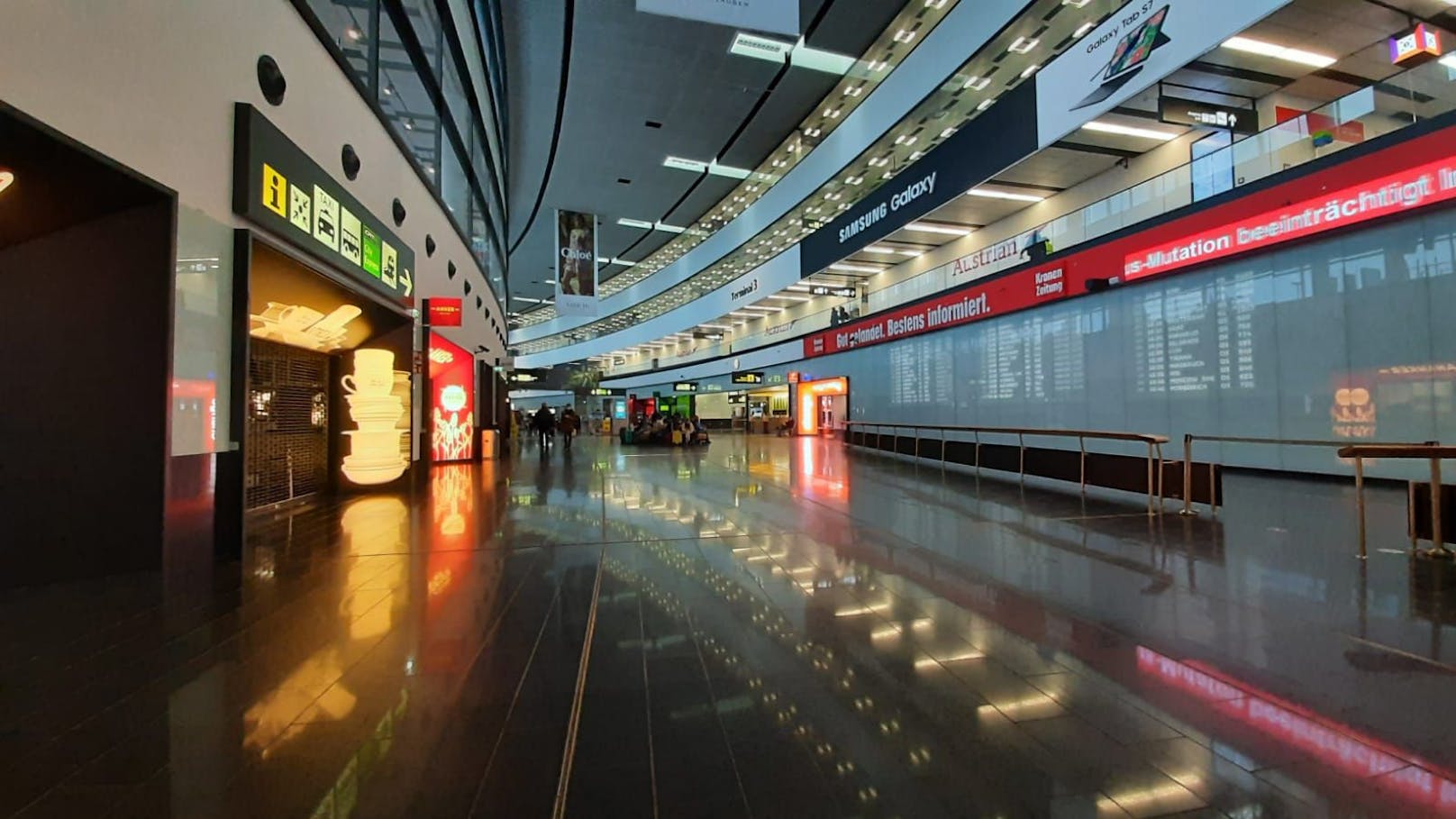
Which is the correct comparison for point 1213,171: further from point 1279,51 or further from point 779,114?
point 779,114

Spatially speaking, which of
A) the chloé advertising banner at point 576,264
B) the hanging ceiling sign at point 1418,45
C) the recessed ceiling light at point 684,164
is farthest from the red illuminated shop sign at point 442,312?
the hanging ceiling sign at point 1418,45

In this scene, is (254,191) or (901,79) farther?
(901,79)

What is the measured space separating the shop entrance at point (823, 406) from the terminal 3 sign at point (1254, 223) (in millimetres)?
9061

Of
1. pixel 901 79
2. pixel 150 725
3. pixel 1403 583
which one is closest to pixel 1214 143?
pixel 901 79

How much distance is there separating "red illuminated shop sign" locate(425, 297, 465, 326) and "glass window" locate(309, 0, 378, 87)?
3.53 m

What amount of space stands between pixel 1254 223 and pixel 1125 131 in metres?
4.29

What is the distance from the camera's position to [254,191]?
4.59 m

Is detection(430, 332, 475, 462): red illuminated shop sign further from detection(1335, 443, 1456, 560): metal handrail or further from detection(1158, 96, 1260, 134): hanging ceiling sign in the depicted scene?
detection(1158, 96, 1260, 134): hanging ceiling sign

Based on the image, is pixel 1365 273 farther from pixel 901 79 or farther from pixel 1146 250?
pixel 901 79

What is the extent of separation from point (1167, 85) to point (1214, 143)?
1.41m

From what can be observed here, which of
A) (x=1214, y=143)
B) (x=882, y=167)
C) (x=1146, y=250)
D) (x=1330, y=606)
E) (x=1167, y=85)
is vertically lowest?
(x=1330, y=606)

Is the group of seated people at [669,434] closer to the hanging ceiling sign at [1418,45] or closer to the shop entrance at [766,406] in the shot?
the shop entrance at [766,406]

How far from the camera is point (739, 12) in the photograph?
596cm

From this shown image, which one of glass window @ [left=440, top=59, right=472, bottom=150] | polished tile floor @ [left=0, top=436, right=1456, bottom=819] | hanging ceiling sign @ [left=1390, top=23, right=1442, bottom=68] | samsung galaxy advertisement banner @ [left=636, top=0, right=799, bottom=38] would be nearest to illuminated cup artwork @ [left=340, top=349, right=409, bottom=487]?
polished tile floor @ [left=0, top=436, right=1456, bottom=819]
